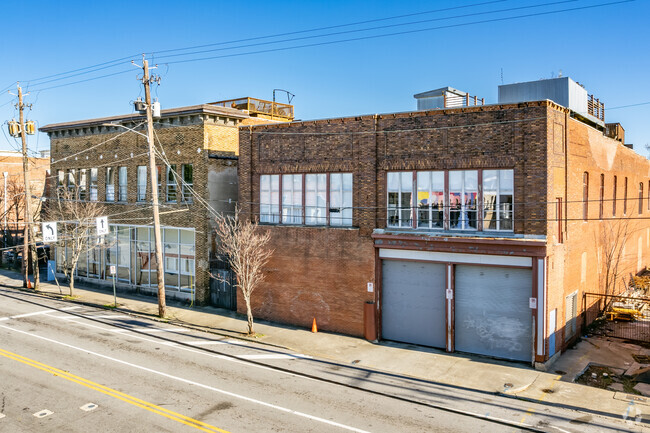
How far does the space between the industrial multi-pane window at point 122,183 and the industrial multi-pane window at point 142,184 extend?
53.0 inches

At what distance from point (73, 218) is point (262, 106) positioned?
14.2 m

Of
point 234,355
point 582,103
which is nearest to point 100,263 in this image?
point 234,355

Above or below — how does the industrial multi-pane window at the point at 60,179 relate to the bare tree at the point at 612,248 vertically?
above

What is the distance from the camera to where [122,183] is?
104ft

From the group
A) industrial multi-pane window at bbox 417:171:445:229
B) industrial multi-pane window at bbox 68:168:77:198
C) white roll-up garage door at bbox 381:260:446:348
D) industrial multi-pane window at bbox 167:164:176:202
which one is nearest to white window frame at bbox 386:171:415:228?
industrial multi-pane window at bbox 417:171:445:229

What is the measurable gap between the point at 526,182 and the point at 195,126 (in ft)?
55.6

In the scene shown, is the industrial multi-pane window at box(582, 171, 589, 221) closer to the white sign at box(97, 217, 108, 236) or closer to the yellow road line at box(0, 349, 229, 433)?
the yellow road line at box(0, 349, 229, 433)

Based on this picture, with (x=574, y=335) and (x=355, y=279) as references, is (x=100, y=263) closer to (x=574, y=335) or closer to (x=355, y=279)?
(x=355, y=279)

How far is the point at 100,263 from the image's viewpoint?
109 ft

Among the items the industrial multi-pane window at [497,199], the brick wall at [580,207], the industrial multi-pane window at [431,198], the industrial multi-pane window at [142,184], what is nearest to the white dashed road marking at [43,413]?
the industrial multi-pane window at [431,198]

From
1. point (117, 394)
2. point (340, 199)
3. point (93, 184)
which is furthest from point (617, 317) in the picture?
point (93, 184)

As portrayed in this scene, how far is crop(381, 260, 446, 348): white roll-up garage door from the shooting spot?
19.8m

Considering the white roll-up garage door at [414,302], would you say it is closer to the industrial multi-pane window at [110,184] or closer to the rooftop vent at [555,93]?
the rooftop vent at [555,93]

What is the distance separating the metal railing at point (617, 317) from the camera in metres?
22.2
